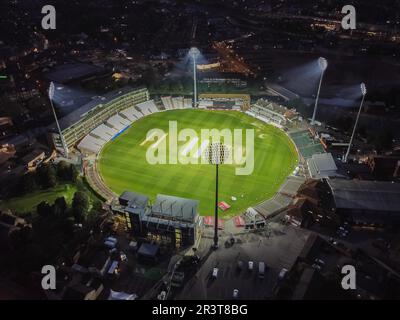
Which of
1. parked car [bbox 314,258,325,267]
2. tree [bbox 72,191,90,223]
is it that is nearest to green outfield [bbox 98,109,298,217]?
tree [bbox 72,191,90,223]

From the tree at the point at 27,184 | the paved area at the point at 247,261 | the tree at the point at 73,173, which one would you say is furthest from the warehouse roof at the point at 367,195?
the tree at the point at 27,184

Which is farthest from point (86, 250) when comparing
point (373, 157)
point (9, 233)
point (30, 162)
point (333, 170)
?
point (373, 157)

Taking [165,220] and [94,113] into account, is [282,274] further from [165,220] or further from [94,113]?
[94,113]

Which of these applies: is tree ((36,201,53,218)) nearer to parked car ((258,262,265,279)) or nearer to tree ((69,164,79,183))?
tree ((69,164,79,183))

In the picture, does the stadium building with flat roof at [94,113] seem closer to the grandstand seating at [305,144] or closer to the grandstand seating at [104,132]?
the grandstand seating at [104,132]

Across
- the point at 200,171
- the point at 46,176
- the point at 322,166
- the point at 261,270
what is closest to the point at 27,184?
the point at 46,176

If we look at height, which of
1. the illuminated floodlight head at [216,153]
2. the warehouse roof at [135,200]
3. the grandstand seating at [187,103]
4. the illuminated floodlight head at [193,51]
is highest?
the illuminated floodlight head at [193,51]
